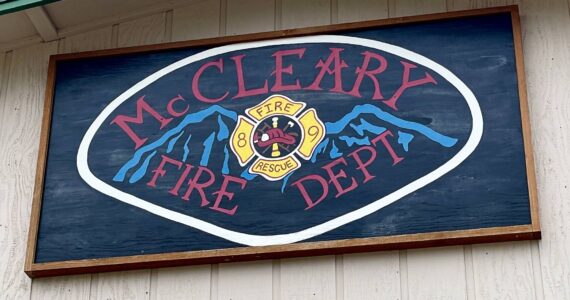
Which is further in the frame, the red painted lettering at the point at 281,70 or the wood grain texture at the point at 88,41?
the wood grain texture at the point at 88,41

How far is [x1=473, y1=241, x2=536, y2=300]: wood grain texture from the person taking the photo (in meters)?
6.47

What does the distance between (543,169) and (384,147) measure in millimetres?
789

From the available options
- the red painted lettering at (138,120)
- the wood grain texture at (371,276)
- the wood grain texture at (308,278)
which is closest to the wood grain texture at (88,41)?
the red painted lettering at (138,120)

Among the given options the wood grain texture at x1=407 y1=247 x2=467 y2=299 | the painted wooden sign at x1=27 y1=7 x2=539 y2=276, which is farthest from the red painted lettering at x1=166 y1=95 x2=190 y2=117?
the wood grain texture at x1=407 y1=247 x2=467 y2=299

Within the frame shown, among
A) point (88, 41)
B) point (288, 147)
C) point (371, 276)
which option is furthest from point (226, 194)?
point (88, 41)

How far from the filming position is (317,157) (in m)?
7.01

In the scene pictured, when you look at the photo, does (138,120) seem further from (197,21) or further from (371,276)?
(371,276)

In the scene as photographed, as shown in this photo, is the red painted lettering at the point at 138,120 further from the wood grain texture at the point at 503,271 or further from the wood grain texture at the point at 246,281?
the wood grain texture at the point at 503,271

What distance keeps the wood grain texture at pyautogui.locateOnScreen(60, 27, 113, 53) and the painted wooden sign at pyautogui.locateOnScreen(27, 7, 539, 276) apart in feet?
0.51

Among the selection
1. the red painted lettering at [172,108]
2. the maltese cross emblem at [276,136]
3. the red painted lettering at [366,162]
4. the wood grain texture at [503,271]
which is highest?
the red painted lettering at [172,108]

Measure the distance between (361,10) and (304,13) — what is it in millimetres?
316

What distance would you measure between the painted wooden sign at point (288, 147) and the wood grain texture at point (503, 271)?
0.25ft

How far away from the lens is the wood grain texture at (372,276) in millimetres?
6629

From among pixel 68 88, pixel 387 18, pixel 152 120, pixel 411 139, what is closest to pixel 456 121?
pixel 411 139
